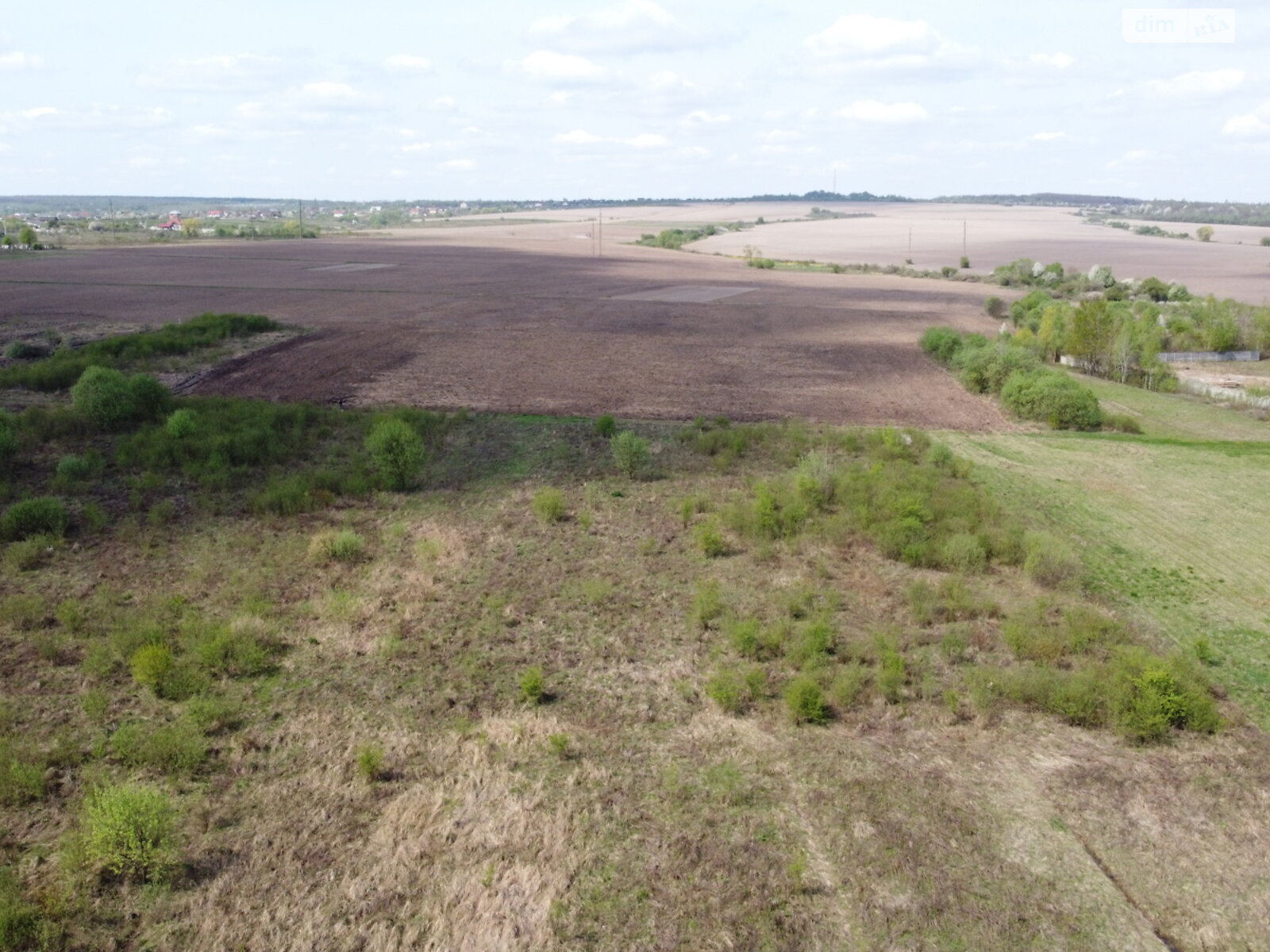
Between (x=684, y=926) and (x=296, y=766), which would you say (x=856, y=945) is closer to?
(x=684, y=926)

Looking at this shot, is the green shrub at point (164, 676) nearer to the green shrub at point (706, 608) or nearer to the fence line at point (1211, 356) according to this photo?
the green shrub at point (706, 608)

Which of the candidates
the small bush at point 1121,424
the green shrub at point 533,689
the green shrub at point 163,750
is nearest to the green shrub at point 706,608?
the green shrub at point 533,689

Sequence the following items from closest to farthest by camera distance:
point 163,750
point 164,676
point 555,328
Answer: point 163,750, point 164,676, point 555,328

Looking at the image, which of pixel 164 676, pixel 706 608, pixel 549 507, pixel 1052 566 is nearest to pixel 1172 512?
pixel 1052 566

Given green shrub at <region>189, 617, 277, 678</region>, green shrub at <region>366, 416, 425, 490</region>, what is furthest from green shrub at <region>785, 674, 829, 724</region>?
green shrub at <region>366, 416, 425, 490</region>

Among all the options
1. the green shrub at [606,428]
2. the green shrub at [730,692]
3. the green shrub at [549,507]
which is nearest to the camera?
the green shrub at [730,692]

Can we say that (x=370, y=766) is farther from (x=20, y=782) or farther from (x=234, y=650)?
(x=234, y=650)
